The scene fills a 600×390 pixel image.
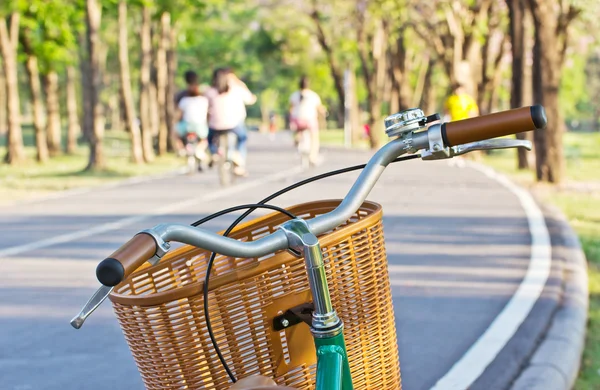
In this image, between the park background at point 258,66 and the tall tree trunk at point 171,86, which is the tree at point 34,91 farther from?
the tall tree trunk at point 171,86

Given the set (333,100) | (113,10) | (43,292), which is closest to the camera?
(43,292)

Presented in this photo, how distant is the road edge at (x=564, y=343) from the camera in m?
5.00

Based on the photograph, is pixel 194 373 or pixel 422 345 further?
pixel 422 345

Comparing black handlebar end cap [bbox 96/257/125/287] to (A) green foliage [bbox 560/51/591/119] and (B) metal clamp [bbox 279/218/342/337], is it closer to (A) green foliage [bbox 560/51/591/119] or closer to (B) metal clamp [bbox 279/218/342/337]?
(B) metal clamp [bbox 279/218/342/337]

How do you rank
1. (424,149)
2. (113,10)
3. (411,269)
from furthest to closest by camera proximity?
(113,10), (411,269), (424,149)

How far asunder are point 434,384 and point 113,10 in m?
25.9

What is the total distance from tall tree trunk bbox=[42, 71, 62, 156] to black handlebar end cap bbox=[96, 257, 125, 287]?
3128 cm

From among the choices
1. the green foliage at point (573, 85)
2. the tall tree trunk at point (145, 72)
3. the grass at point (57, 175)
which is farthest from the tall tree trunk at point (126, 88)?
the green foliage at point (573, 85)

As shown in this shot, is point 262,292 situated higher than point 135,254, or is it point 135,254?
point 135,254

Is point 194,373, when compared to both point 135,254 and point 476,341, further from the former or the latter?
point 476,341

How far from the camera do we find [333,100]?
9525 cm

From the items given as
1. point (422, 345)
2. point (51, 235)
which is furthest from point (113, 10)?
point (422, 345)

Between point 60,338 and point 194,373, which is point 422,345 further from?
point 194,373

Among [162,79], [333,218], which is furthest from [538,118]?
[162,79]
